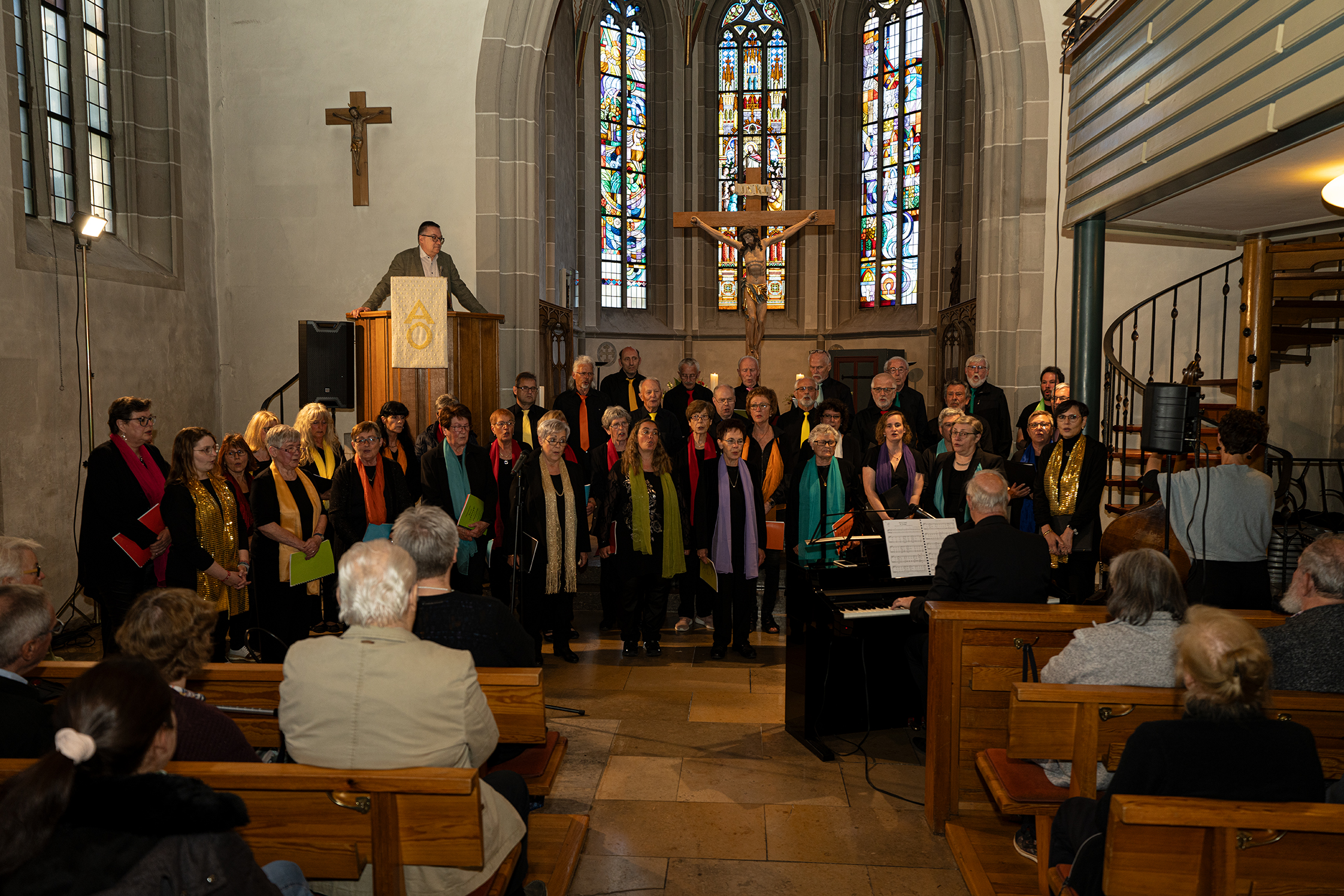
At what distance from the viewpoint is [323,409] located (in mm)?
5586

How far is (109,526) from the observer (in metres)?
4.60

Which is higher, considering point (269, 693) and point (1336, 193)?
point (1336, 193)

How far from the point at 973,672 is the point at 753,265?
769 centimetres

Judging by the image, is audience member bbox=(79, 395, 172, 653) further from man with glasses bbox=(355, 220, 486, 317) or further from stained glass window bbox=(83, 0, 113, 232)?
stained glass window bbox=(83, 0, 113, 232)

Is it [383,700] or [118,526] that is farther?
[118,526]

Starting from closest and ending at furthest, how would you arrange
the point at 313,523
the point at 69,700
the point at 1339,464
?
the point at 69,700 < the point at 313,523 < the point at 1339,464

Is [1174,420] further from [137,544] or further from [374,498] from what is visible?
[137,544]

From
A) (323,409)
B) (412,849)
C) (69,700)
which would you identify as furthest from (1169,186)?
(69,700)

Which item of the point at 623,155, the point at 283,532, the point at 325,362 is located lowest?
the point at 283,532

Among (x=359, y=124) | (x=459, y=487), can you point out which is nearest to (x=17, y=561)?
(x=459, y=487)

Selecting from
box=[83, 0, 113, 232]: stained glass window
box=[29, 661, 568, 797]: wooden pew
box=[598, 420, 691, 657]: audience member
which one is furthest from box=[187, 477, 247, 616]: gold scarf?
box=[83, 0, 113, 232]: stained glass window

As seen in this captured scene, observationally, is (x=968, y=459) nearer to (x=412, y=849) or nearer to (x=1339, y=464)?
(x=412, y=849)

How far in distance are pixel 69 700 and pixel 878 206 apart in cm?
1487

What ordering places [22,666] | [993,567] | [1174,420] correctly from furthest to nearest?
[1174,420]
[993,567]
[22,666]
